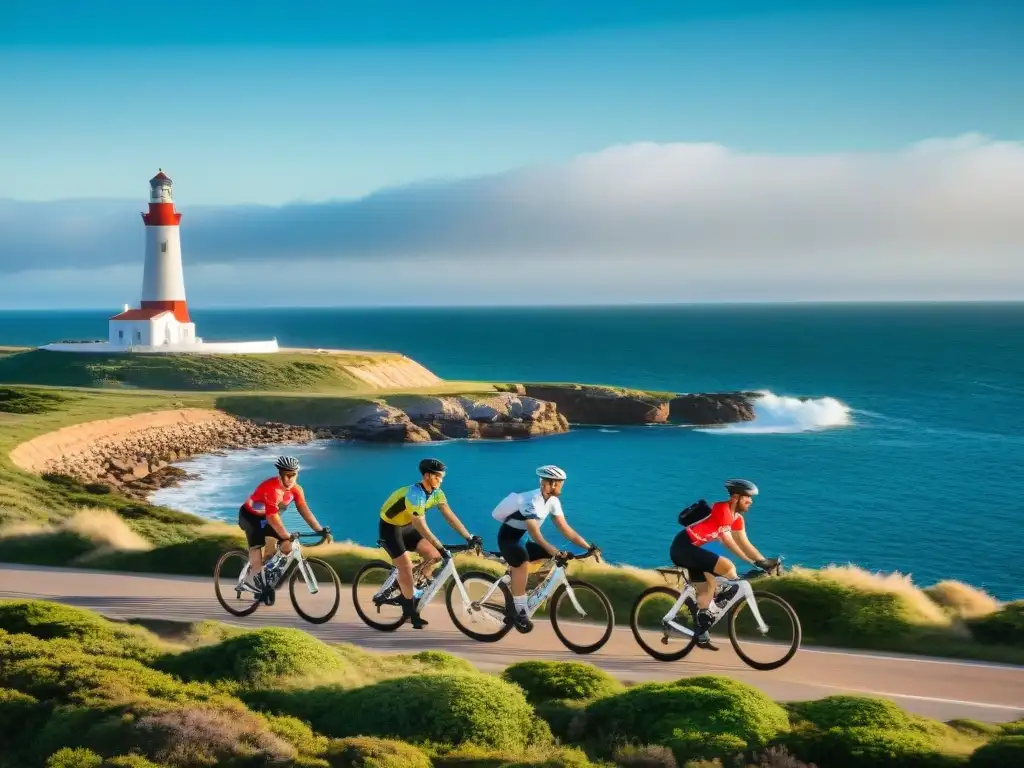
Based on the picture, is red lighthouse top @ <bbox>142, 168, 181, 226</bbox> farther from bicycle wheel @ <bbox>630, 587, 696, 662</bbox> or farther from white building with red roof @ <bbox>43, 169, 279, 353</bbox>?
bicycle wheel @ <bbox>630, 587, 696, 662</bbox>

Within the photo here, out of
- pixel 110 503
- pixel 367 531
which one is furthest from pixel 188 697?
pixel 367 531

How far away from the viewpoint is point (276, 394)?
83000mm

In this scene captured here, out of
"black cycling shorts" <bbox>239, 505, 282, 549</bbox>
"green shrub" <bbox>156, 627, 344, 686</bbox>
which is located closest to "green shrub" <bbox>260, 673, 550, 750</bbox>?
"green shrub" <bbox>156, 627, 344, 686</bbox>

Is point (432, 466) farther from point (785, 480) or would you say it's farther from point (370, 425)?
point (370, 425)

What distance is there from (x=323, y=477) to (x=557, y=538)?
21.2 m

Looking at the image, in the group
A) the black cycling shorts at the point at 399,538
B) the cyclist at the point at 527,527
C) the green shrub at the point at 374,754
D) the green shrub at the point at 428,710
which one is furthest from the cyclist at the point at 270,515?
the green shrub at the point at 374,754

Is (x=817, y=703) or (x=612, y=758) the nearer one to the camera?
(x=612, y=758)

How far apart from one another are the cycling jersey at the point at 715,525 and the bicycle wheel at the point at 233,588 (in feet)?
21.2

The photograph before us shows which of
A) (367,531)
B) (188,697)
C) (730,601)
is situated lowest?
(367,531)

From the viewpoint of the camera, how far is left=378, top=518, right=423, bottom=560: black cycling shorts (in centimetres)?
1319

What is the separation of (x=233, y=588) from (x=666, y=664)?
7.20 m

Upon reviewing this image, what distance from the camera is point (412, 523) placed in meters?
13.2

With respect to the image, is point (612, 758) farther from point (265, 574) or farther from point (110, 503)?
point (110, 503)

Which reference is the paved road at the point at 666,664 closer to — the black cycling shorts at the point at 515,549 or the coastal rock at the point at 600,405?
the black cycling shorts at the point at 515,549
